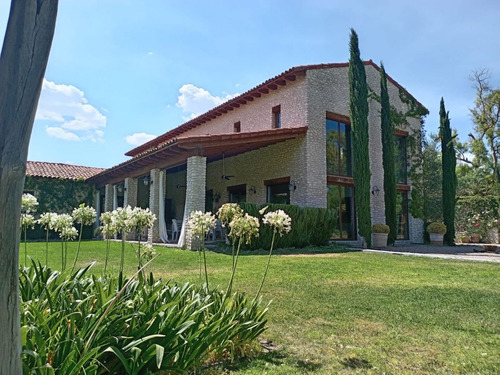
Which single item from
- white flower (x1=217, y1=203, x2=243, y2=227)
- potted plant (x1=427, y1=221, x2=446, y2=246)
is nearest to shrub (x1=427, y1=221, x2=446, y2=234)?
potted plant (x1=427, y1=221, x2=446, y2=246)

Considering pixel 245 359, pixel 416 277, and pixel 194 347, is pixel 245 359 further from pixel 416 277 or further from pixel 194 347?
pixel 416 277

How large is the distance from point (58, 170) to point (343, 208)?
18082 millimetres

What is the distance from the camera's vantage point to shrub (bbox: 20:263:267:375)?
183cm

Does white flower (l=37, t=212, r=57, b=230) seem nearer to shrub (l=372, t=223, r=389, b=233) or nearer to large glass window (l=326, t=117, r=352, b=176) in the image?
large glass window (l=326, t=117, r=352, b=176)

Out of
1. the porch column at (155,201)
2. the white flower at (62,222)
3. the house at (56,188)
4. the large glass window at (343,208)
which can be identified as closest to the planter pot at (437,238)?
the large glass window at (343,208)

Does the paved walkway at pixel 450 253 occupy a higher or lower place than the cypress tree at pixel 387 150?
lower

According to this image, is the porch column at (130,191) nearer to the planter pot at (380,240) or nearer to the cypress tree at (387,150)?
the planter pot at (380,240)

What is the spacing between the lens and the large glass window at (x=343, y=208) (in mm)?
14859

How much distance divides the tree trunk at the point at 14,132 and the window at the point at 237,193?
1554 cm

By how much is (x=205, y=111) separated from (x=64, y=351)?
18045 millimetres

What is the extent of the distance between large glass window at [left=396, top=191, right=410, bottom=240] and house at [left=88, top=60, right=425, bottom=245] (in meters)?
0.05

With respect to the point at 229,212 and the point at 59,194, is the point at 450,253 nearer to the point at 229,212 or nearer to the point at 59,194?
the point at 229,212

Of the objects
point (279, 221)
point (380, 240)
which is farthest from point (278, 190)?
point (279, 221)

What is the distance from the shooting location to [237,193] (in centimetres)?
1770
